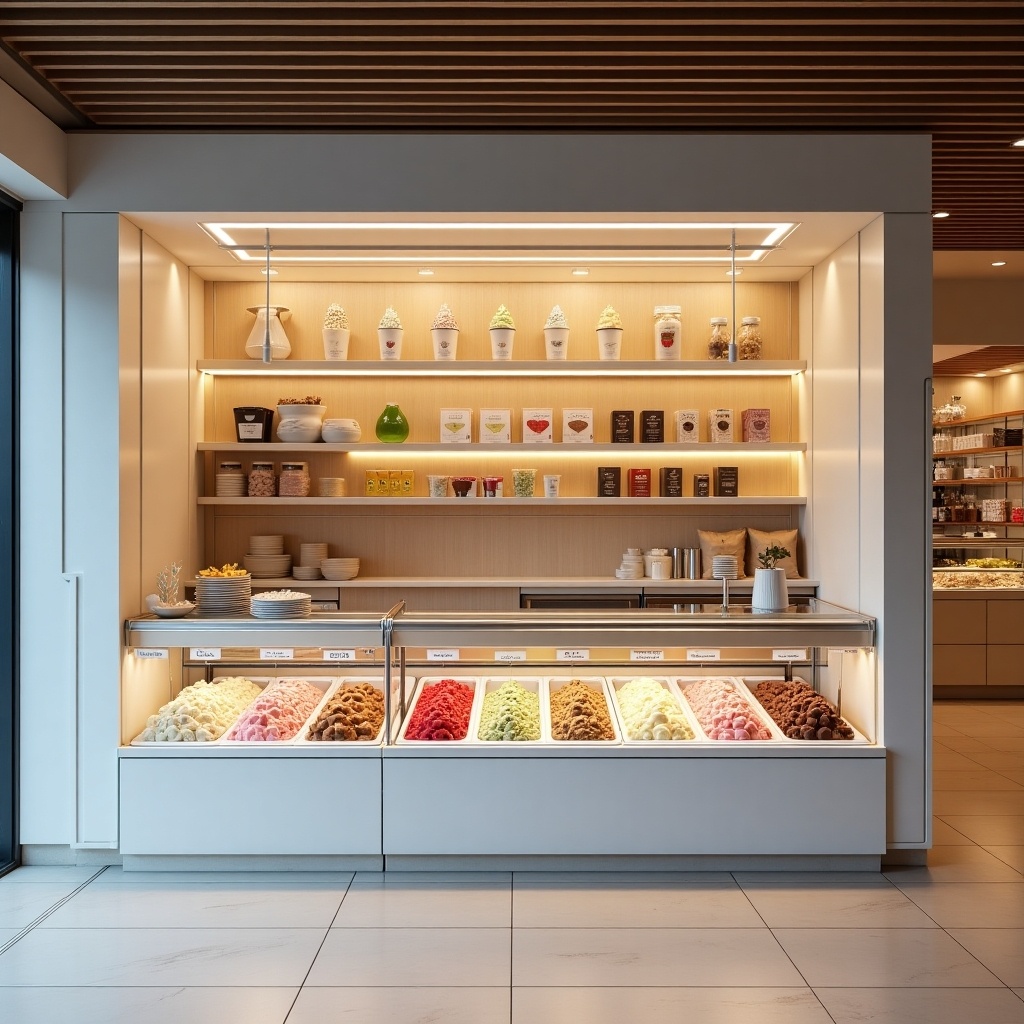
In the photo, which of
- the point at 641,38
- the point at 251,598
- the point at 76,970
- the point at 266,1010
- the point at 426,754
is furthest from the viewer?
the point at 251,598

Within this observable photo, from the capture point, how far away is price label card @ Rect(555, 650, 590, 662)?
405cm

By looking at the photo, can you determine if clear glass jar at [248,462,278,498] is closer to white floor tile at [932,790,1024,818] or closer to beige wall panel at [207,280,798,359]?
beige wall panel at [207,280,798,359]

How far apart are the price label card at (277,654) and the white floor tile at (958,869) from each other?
8.91ft

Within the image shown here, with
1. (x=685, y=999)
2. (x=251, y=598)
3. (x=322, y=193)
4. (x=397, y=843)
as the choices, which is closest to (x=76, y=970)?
(x=397, y=843)

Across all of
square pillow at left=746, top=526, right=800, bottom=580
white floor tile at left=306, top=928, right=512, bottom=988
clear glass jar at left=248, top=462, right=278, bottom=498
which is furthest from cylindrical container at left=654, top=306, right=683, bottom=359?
white floor tile at left=306, top=928, right=512, bottom=988

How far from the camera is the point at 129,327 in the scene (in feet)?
13.5

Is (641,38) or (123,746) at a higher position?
(641,38)

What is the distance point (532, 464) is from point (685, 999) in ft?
9.99

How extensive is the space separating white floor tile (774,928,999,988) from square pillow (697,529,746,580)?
2.11 metres

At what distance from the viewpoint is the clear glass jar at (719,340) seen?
5047 millimetres

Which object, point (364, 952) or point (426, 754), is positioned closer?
point (364, 952)

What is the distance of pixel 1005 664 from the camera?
7.62 metres

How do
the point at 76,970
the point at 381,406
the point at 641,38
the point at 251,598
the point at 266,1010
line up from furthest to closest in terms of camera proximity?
1. the point at 381,406
2. the point at 251,598
3. the point at 641,38
4. the point at 76,970
5. the point at 266,1010

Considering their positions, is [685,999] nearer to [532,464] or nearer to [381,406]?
[532,464]
